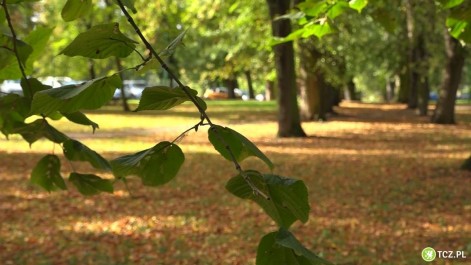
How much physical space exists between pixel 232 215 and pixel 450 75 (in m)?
16.4

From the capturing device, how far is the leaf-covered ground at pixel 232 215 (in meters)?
5.98

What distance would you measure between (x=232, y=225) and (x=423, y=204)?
10.5 ft

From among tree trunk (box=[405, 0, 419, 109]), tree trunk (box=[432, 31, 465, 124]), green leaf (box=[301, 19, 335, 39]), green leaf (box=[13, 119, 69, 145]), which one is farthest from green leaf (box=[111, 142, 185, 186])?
tree trunk (box=[432, 31, 465, 124])

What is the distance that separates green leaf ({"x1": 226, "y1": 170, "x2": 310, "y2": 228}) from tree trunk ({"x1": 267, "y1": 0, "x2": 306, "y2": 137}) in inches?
582


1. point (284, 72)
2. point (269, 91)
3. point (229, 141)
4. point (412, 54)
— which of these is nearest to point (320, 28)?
point (229, 141)

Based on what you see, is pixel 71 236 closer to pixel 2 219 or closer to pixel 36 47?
pixel 2 219

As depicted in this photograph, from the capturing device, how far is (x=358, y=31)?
20.9 metres

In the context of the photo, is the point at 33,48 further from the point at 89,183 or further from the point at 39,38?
the point at 89,183

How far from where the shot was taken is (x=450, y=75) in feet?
69.2

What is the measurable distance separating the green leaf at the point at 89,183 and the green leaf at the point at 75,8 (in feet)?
1.72

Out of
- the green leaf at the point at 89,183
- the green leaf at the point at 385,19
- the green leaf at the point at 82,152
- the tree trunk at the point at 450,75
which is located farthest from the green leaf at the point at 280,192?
the tree trunk at the point at 450,75

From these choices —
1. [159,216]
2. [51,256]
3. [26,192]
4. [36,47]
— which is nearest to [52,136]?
[36,47]

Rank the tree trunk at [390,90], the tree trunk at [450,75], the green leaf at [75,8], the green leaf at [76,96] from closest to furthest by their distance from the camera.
→ the green leaf at [76,96]
the green leaf at [75,8]
the tree trunk at [450,75]
the tree trunk at [390,90]

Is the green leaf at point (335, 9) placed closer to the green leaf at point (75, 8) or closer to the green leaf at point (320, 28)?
the green leaf at point (320, 28)
